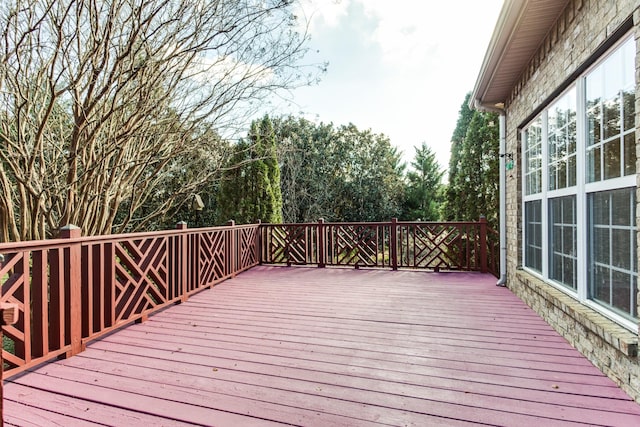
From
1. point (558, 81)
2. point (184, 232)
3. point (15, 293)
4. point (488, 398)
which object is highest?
point (558, 81)

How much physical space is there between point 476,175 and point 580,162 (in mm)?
5858

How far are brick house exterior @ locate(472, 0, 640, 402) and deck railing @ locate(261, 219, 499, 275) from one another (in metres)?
2.15

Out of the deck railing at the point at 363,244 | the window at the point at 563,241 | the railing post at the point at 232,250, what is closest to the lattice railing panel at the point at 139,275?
the railing post at the point at 232,250

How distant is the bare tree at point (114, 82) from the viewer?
312 cm

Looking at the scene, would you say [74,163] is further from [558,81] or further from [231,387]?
[558,81]

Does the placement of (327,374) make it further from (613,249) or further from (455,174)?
(455,174)

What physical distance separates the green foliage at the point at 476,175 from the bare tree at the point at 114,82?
5303 millimetres

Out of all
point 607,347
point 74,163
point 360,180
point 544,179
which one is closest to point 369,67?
point 360,180

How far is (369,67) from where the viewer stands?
9.34 metres

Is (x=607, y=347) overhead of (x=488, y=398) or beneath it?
overhead

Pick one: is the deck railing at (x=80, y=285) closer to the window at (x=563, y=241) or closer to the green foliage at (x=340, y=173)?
the window at (x=563, y=241)

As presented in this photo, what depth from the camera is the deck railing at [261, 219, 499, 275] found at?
247 inches

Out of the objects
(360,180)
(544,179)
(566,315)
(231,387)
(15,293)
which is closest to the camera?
(231,387)

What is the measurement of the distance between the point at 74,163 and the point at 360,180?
9.77 metres
